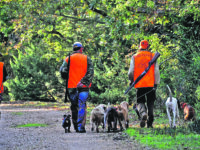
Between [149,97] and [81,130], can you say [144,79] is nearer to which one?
[149,97]

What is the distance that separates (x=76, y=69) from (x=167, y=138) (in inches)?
129

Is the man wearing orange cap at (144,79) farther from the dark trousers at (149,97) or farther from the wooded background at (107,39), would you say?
the wooded background at (107,39)

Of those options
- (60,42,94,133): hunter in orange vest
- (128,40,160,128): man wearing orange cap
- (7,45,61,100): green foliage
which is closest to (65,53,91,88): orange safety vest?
(60,42,94,133): hunter in orange vest

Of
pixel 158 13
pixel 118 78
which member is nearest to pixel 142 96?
pixel 158 13

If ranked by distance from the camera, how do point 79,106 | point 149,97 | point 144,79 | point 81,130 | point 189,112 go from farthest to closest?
1. point 189,112
2. point 149,97
3. point 144,79
4. point 79,106
5. point 81,130

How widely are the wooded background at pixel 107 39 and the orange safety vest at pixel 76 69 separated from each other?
205 cm

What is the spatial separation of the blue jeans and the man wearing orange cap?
128 centimetres

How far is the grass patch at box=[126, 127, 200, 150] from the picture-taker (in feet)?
23.6

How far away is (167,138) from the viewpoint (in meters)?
8.13

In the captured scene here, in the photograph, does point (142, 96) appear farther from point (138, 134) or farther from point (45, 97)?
point (45, 97)

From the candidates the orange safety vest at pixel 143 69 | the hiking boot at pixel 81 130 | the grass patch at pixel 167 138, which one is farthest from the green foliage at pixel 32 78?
the grass patch at pixel 167 138

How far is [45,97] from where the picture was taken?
94.7ft

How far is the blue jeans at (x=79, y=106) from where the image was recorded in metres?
10.3

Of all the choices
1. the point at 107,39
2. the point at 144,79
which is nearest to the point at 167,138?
the point at 144,79
